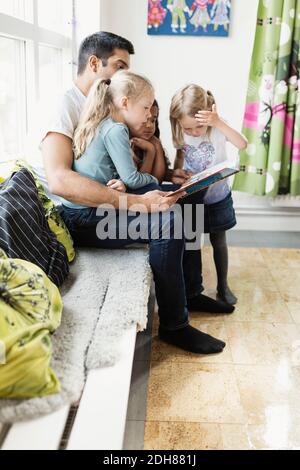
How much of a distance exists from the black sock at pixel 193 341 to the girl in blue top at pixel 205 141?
506 mm

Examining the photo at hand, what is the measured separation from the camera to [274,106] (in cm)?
326

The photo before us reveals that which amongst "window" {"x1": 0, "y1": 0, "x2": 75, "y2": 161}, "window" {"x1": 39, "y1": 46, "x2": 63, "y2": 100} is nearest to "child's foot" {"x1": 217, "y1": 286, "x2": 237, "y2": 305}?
"window" {"x1": 0, "y1": 0, "x2": 75, "y2": 161}

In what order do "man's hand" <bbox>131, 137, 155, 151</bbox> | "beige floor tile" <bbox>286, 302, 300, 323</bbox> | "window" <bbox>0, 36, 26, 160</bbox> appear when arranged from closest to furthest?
"man's hand" <bbox>131, 137, 155, 151</bbox>, "window" <bbox>0, 36, 26, 160</bbox>, "beige floor tile" <bbox>286, 302, 300, 323</bbox>

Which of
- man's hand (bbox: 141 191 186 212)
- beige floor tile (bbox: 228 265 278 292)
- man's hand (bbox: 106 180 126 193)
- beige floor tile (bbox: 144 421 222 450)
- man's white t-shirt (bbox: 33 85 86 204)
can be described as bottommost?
beige floor tile (bbox: 144 421 222 450)

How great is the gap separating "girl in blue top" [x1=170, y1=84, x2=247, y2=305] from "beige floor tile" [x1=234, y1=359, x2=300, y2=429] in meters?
0.67

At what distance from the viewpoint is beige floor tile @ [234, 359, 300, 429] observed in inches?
63.1

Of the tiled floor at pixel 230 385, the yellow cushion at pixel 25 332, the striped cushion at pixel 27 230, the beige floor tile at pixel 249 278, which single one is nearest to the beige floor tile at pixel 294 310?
the tiled floor at pixel 230 385

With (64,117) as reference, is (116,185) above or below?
below

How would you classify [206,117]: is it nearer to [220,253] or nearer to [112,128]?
[112,128]

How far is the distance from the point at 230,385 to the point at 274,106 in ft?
6.70

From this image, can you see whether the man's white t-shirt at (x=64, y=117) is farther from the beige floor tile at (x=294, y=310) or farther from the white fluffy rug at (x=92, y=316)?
the beige floor tile at (x=294, y=310)

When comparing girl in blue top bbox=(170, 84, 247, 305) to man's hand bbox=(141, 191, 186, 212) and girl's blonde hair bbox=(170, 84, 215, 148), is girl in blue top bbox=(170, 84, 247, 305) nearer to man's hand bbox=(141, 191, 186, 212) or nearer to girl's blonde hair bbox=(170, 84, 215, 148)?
girl's blonde hair bbox=(170, 84, 215, 148)

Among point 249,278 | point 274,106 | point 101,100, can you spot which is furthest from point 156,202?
point 274,106

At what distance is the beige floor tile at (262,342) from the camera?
6.45 feet
